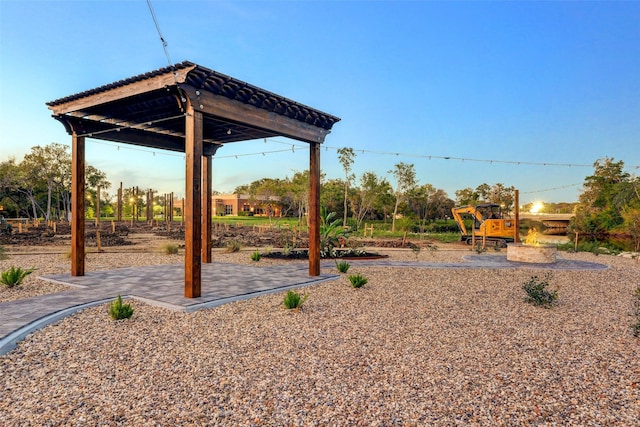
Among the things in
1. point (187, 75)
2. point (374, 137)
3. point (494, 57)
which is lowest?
point (187, 75)

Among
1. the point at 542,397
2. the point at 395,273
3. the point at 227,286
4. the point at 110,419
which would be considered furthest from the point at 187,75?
the point at 395,273

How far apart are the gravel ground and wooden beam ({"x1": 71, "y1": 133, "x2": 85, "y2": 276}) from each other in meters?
3.26

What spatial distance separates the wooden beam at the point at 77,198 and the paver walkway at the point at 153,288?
1.52ft

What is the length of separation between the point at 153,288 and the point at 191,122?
10.8 feet

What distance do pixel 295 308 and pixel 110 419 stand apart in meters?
3.33

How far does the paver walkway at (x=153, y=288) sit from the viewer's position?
4.95 m

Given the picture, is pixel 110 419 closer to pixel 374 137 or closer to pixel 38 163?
pixel 374 137

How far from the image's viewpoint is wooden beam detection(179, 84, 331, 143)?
19.9 ft

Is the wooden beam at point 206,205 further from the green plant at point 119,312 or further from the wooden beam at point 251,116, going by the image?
the green plant at point 119,312

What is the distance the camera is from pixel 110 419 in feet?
8.75

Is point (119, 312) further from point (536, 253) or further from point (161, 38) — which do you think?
point (536, 253)

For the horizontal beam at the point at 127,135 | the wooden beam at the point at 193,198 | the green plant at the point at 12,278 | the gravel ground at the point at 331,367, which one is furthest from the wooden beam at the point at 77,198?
the wooden beam at the point at 193,198

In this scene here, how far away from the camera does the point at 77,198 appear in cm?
799

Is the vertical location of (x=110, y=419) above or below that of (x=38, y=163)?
below
